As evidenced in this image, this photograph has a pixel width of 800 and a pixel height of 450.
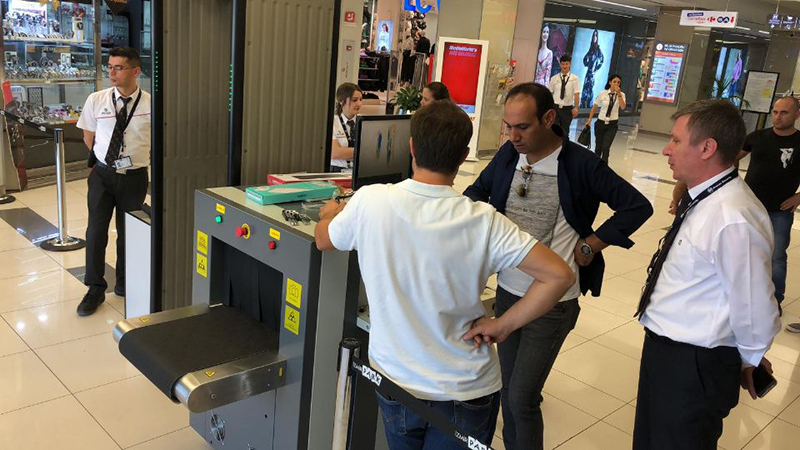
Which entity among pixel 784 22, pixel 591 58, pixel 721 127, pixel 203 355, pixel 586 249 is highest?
pixel 784 22

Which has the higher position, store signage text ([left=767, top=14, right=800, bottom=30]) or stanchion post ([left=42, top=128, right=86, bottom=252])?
store signage text ([left=767, top=14, right=800, bottom=30])

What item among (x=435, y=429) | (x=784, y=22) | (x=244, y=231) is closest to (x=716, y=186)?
(x=435, y=429)

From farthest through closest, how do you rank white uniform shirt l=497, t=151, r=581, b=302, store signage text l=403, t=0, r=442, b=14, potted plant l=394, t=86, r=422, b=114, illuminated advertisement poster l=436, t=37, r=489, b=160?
1. store signage text l=403, t=0, r=442, b=14
2. illuminated advertisement poster l=436, t=37, r=489, b=160
3. potted plant l=394, t=86, r=422, b=114
4. white uniform shirt l=497, t=151, r=581, b=302

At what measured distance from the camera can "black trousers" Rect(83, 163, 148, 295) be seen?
13.1 feet

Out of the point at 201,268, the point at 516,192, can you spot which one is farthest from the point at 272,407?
the point at 516,192

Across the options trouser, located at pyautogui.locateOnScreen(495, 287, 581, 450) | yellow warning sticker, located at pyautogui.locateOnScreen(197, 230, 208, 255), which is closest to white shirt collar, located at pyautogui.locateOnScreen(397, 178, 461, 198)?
trouser, located at pyautogui.locateOnScreen(495, 287, 581, 450)

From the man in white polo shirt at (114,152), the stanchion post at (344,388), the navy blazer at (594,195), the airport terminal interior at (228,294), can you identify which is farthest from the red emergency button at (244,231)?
the man in white polo shirt at (114,152)

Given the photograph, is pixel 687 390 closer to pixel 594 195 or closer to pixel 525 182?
pixel 594 195

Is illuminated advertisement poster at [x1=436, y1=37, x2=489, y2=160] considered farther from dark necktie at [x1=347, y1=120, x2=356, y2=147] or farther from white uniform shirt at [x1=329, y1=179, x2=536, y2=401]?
white uniform shirt at [x1=329, y1=179, x2=536, y2=401]

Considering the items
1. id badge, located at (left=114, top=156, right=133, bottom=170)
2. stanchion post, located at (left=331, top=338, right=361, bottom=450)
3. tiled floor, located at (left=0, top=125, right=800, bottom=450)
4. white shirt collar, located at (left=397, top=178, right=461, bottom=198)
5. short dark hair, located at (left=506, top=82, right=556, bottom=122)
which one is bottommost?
tiled floor, located at (left=0, top=125, right=800, bottom=450)

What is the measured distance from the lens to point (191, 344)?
234 centimetres

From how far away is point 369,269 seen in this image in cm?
170

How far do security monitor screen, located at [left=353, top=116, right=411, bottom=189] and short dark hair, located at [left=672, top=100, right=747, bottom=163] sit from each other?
3.66 ft

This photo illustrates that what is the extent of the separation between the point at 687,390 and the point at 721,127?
0.79 m
